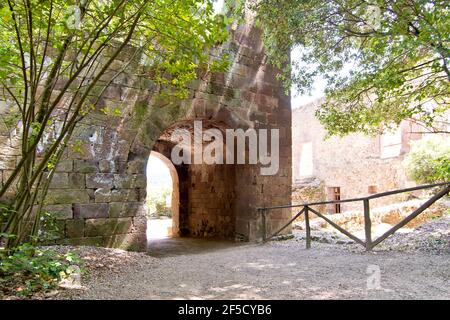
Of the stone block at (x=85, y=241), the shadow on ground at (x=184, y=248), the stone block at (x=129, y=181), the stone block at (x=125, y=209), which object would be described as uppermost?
the stone block at (x=129, y=181)

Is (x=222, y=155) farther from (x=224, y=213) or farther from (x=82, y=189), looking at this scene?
(x=82, y=189)

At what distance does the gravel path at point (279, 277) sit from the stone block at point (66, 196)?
2.70 feet

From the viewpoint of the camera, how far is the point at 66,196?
4.43m

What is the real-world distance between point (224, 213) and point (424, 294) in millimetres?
5105

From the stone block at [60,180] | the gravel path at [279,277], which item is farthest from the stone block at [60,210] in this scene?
the gravel path at [279,277]

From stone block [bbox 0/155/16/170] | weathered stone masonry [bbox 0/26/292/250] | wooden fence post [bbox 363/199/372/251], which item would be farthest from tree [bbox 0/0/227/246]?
wooden fence post [bbox 363/199/372/251]

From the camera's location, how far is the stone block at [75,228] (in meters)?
4.40

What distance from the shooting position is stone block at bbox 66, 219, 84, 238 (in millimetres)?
4402

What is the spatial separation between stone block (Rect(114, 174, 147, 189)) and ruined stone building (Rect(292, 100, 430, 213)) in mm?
10137

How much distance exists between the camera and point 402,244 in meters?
4.63

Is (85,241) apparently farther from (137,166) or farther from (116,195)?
(137,166)

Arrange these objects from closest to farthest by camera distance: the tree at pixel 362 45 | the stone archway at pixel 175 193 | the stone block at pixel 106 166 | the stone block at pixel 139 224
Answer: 1. the tree at pixel 362 45
2. the stone block at pixel 106 166
3. the stone block at pixel 139 224
4. the stone archway at pixel 175 193

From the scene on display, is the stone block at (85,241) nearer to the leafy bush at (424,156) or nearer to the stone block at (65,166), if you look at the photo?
the stone block at (65,166)

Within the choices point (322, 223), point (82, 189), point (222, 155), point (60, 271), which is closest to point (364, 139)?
point (322, 223)
